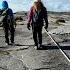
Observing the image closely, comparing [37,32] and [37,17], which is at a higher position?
[37,17]

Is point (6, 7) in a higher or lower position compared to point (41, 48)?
higher

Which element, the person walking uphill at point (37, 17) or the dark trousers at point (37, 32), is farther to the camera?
the dark trousers at point (37, 32)

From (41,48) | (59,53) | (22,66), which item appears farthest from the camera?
(41,48)

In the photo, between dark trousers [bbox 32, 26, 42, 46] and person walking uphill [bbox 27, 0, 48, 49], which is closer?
person walking uphill [bbox 27, 0, 48, 49]

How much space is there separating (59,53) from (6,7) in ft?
11.8

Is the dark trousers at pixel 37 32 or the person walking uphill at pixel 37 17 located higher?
the person walking uphill at pixel 37 17

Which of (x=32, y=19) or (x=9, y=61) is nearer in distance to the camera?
(x=9, y=61)

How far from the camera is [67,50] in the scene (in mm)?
16062

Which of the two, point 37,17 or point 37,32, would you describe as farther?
point 37,32

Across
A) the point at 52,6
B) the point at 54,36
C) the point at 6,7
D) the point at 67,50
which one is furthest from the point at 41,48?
the point at 52,6

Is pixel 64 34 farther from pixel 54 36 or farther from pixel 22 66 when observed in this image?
pixel 22 66

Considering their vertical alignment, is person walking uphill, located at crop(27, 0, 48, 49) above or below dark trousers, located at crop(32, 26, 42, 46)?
above

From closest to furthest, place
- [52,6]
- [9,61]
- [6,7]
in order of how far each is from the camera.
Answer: [9,61] → [6,7] → [52,6]

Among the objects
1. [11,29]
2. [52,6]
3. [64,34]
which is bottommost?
[52,6]
